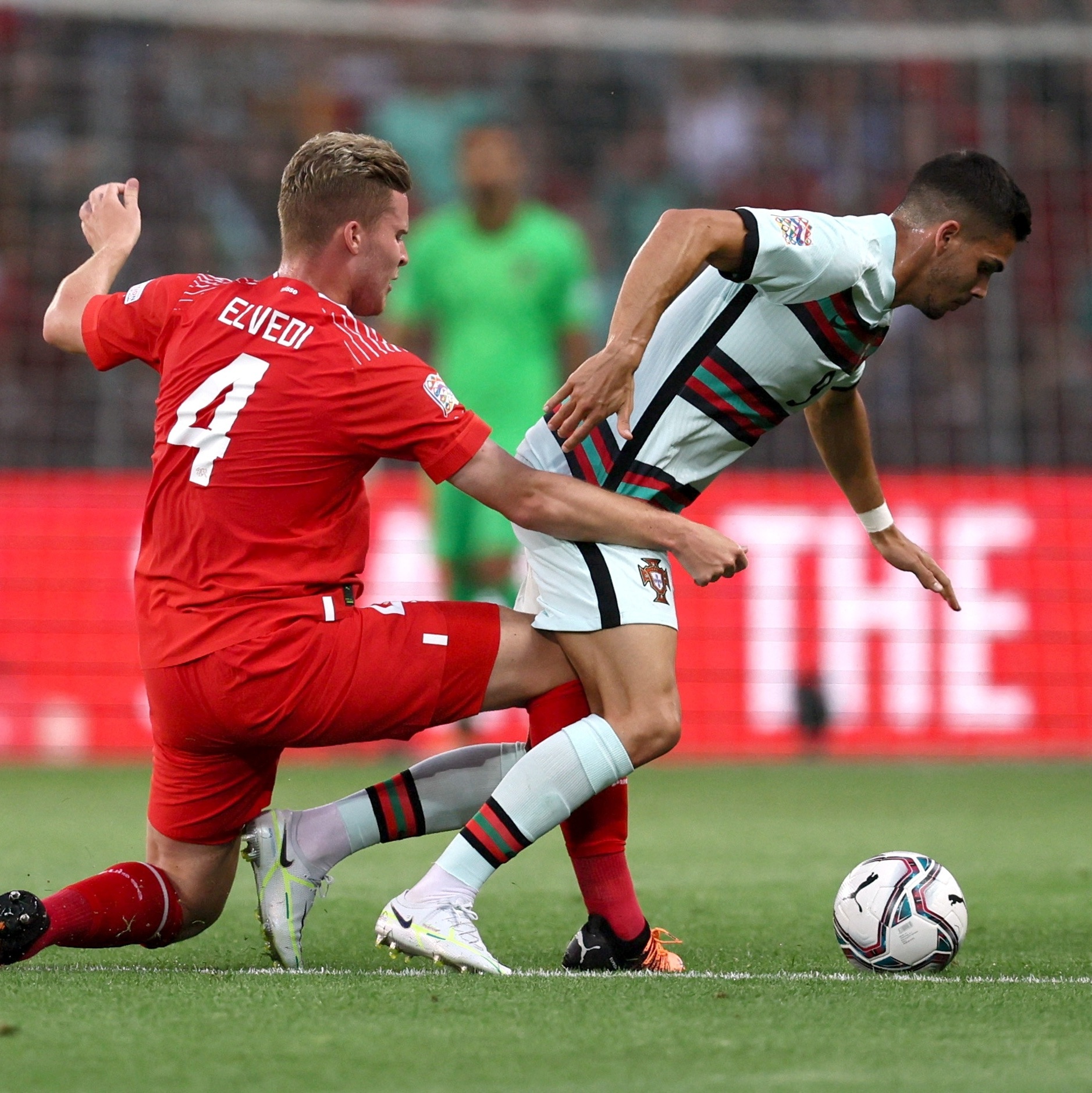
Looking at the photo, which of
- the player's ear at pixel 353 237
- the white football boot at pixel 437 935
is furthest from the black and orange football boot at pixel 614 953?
the player's ear at pixel 353 237

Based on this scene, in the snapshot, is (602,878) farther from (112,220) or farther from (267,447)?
(112,220)

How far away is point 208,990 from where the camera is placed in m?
3.22

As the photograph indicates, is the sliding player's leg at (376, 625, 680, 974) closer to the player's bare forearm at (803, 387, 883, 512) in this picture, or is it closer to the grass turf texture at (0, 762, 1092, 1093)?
the grass turf texture at (0, 762, 1092, 1093)

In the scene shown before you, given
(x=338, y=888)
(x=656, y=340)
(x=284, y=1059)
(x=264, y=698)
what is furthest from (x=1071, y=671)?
(x=284, y=1059)

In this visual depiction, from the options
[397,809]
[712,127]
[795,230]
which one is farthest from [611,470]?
[712,127]

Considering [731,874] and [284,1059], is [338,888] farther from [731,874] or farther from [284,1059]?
[284,1059]

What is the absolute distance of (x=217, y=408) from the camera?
353 cm

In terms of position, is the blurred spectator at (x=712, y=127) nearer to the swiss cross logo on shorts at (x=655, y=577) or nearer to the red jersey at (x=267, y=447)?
the swiss cross logo on shorts at (x=655, y=577)

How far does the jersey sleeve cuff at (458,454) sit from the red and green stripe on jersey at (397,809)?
0.72 meters

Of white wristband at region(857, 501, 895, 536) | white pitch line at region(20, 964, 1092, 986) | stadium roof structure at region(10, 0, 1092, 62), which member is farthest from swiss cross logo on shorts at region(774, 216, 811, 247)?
stadium roof structure at region(10, 0, 1092, 62)

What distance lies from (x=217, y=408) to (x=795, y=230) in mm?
1163

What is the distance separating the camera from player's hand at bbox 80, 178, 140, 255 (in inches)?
163

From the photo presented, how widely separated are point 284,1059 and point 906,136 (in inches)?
440

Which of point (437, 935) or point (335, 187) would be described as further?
point (335, 187)
